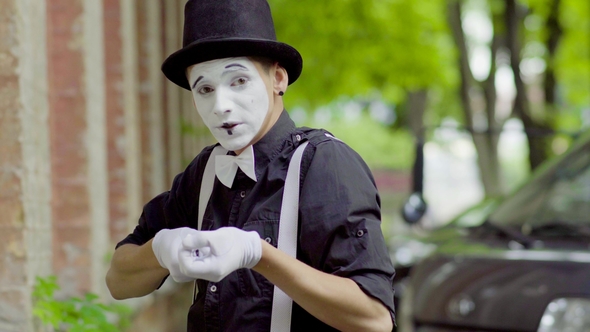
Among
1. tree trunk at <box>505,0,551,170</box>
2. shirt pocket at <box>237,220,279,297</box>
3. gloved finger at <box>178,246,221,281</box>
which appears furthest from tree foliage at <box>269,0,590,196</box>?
gloved finger at <box>178,246,221,281</box>

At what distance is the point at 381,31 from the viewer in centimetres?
1347

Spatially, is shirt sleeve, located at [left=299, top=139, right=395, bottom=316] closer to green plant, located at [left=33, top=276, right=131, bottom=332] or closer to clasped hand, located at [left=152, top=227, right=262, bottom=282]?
clasped hand, located at [left=152, top=227, right=262, bottom=282]

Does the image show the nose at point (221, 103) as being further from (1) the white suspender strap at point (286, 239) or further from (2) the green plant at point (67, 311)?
(2) the green plant at point (67, 311)

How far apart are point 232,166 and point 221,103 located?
6.0 inches

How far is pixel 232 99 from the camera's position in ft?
7.35

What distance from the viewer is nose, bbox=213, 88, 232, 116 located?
222 cm

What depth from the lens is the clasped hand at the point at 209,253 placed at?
6.11 ft

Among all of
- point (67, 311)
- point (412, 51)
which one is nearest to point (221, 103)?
point (67, 311)

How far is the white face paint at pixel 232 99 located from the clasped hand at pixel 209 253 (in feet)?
1.18

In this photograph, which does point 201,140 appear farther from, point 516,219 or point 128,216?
point 516,219

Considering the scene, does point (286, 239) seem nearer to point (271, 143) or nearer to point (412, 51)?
point (271, 143)

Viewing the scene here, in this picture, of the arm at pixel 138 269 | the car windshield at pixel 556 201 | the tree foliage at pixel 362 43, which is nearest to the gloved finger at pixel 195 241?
the arm at pixel 138 269

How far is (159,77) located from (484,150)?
657 centimetres

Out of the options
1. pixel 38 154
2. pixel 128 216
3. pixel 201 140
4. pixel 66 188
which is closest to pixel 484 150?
pixel 201 140
